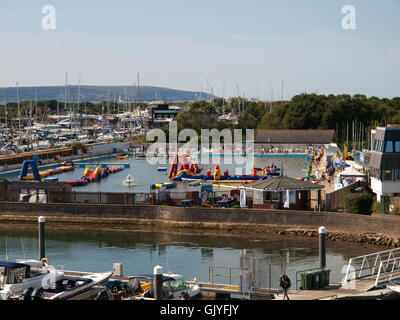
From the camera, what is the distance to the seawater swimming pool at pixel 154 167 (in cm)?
6362

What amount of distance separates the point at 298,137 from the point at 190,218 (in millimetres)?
74932

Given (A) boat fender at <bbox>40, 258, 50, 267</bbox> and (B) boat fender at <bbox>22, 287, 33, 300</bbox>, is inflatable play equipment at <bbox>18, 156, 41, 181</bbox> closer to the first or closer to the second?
(A) boat fender at <bbox>40, 258, 50, 267</bbox>

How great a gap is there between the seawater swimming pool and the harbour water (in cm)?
1911

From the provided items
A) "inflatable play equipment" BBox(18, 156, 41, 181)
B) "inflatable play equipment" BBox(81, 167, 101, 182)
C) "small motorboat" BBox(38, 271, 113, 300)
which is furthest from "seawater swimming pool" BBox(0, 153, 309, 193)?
"small motorboat" BBox(38, 271, 113, 300)

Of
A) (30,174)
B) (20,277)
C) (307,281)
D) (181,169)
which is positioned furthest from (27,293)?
(30,174)

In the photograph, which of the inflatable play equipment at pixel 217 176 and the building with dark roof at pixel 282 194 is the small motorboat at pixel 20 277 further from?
the inflatable play equipment at pixel 217 176

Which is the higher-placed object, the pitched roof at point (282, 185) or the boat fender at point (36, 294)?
the pitched roof at point (282, 185)

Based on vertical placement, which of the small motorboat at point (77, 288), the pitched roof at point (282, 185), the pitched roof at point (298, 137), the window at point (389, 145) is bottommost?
the small motorboat at point (77, 288)

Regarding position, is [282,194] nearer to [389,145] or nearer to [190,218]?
[190,218]

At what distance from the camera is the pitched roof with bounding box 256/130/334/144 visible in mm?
112000

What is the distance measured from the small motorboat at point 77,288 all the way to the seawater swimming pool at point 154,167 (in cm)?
3385

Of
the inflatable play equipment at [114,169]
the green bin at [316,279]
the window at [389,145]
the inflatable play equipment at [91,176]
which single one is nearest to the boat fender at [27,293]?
the green bin at [316,279]
